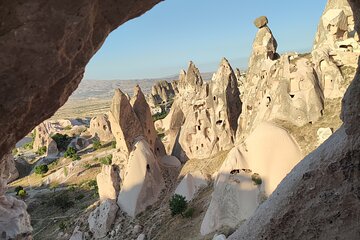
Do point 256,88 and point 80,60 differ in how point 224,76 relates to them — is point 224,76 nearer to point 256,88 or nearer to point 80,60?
point 256,88

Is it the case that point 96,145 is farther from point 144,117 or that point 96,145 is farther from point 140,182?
point 140,182

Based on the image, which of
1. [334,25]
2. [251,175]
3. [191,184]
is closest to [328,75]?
[334,25]

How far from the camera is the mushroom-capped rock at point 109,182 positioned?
2655 cm

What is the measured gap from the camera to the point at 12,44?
4.89 metres

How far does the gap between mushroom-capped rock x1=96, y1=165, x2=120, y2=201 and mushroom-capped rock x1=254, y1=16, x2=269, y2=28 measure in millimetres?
16955

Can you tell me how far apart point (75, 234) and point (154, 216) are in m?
5.73

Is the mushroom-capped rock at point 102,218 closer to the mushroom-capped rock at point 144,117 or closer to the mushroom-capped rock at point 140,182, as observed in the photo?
the mushroom-capped rock at point 140,182

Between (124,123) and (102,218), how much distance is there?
699 cm

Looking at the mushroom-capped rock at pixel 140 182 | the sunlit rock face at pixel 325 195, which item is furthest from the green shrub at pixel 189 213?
the sunlit rock face at pixel 325 195

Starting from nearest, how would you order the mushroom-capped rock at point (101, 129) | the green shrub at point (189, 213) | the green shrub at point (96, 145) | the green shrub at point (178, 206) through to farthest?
the green shrub at point (189, 213)
the green shrub at point (178, 206)
the green shrub at point (96, 145)
the mushroom-capped rock at point (101, 129)

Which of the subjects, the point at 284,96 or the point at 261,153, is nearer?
the point at 261,153

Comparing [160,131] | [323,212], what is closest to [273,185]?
[323,212]

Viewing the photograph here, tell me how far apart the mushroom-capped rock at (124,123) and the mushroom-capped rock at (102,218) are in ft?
13.0

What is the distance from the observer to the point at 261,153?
19891 millimetres
